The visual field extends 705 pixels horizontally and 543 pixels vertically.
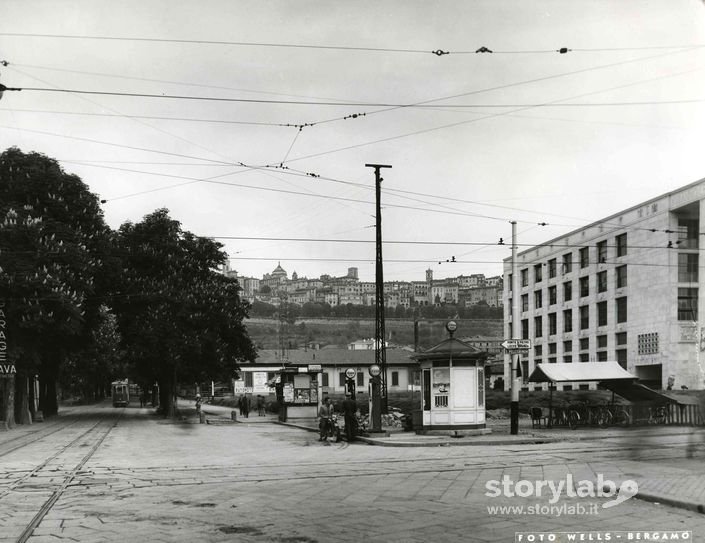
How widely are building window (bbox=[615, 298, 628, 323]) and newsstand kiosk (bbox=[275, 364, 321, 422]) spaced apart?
22010mm

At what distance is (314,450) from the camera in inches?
902

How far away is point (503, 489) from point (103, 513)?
6206 millimetres

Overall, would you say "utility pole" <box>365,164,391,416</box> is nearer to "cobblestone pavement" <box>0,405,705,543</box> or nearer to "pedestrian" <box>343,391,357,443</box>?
"pedestrian" <box>343,391,357,443</box>

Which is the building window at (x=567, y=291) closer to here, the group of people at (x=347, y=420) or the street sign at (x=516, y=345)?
the street sign at (x=516, y=345)

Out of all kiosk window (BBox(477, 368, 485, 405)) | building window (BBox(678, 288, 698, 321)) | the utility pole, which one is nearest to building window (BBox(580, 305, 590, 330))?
building window (BBox(678, 288, 698, 321))

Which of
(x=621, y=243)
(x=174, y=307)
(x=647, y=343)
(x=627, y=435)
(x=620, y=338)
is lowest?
(x=627, y=435)

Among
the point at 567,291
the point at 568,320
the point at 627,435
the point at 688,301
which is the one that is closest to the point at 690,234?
the point at 627,435

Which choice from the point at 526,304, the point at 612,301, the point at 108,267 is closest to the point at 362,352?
the point at 526,304

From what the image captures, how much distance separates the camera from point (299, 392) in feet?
142

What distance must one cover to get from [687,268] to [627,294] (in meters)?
23.7

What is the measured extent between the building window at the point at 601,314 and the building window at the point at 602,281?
1.62 meters

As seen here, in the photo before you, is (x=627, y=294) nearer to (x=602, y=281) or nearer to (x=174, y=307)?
(x=602, y=281)

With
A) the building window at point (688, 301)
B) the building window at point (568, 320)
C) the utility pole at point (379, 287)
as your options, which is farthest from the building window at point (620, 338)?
the utility pole at point (379, 287)

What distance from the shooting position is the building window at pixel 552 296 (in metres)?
68.2
